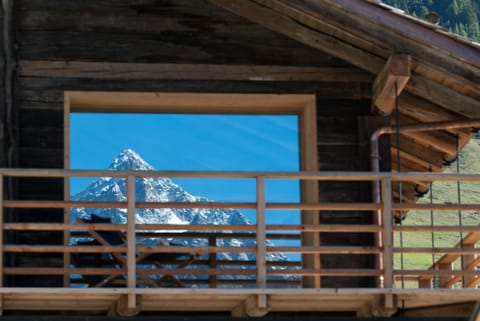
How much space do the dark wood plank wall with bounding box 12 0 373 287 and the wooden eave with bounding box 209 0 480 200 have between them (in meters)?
0.20

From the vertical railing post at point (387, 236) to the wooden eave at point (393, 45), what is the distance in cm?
157

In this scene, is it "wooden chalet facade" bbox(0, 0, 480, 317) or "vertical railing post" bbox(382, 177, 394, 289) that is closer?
"vertical railing post" bbox(382, 177, 394, 289)

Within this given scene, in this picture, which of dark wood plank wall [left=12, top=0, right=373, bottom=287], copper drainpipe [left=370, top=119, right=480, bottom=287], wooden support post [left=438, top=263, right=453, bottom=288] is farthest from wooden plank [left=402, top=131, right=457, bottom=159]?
dark wood plank wall [left=12, top=0, right=373, bottom=287]

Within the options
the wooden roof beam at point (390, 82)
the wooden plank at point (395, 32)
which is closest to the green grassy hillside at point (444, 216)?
the wooden roof beam at point (390, 82)

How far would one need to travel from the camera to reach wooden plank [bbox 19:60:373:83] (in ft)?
47.9

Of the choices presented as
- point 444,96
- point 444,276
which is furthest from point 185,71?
point 444,276

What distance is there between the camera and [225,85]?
14.8m

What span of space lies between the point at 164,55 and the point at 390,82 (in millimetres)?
2369

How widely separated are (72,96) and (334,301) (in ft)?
11.5

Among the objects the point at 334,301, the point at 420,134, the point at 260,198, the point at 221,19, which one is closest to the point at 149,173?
the point at 260,198

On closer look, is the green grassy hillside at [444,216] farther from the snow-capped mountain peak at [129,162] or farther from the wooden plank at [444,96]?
the wooden plank at [444,96]

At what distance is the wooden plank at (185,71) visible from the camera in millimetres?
14602

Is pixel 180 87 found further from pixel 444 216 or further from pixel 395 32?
pixel 444 216

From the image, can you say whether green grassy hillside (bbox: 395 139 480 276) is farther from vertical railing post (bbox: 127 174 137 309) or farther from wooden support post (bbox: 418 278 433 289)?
vertical railing post (bbox: 127 174 137 309)
